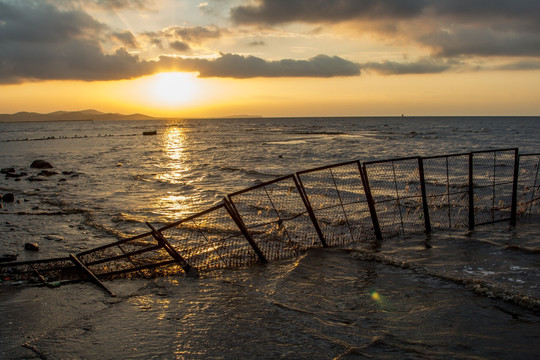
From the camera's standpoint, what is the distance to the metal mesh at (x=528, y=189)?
14.2 meters

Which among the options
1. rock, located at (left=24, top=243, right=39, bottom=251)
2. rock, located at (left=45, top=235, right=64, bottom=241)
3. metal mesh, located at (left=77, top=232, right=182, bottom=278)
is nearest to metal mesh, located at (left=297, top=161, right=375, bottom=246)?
metal mesh, located at (left=77, top=232, right=182, bottom=278)

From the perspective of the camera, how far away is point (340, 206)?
18062 millimetres

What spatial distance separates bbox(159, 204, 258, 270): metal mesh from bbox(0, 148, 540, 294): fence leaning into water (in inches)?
1.2

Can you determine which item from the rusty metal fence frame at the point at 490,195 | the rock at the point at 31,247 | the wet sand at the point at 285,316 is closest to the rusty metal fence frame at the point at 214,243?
the wet sand at the point at 285,316

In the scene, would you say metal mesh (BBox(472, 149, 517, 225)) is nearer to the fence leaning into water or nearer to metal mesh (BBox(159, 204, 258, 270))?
the fence leaning into water

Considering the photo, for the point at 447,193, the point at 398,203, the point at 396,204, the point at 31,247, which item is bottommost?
the point at 31,247

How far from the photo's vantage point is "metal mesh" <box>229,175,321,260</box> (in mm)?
10449

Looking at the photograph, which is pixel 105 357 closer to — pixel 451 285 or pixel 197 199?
pixel 451 285

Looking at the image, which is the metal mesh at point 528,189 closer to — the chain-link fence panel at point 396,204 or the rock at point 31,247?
Answer: the chain-link fence panel at point 396,204

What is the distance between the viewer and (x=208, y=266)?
939 cm

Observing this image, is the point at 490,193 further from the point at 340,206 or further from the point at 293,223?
the point at 293,223

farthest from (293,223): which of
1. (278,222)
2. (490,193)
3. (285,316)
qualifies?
(490,193)

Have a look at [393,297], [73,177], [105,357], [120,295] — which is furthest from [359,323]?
[73,177]

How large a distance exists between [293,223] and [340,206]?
4.32 meters
